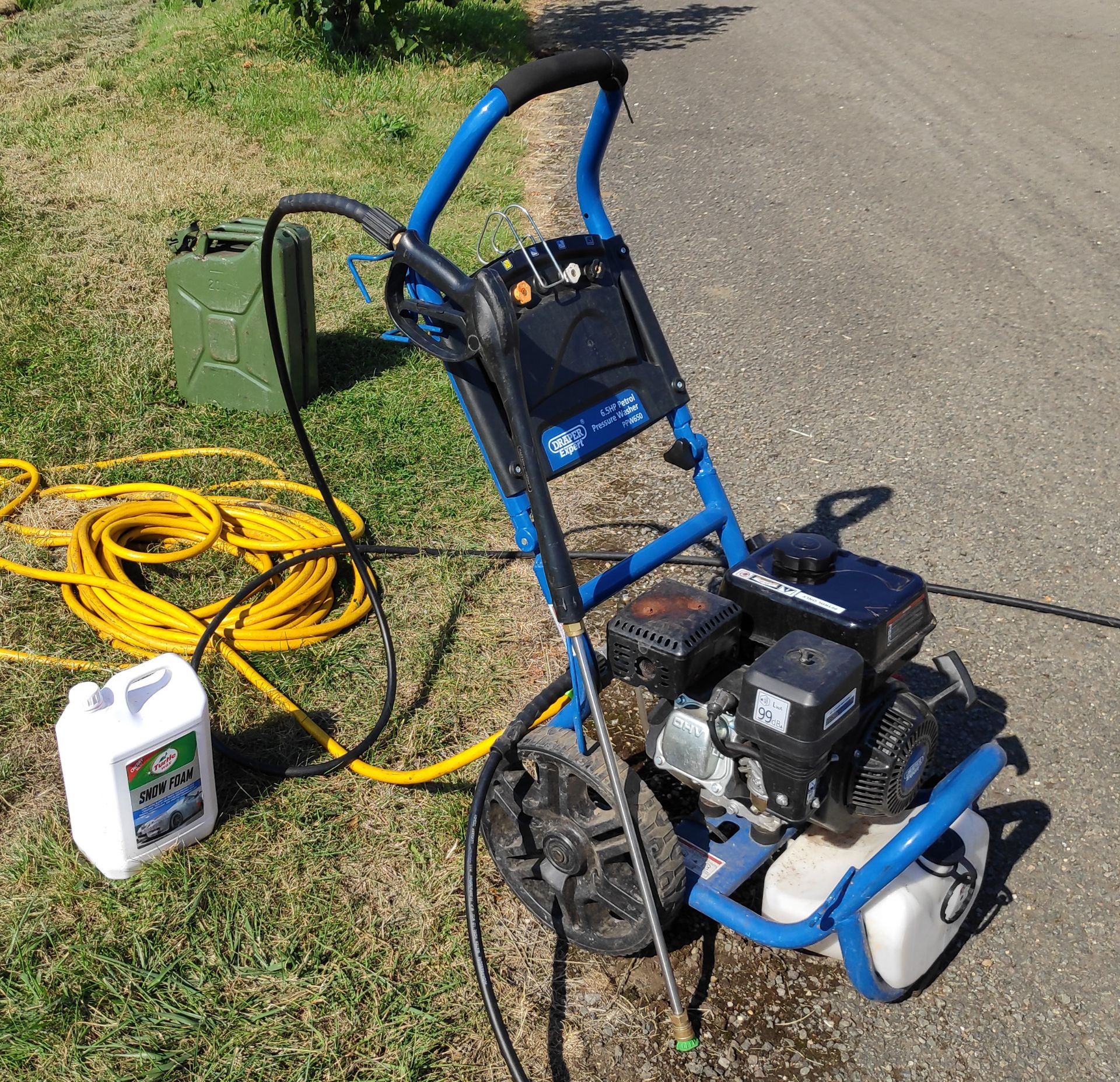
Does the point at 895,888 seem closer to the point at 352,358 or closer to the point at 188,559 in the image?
the point at 188,559

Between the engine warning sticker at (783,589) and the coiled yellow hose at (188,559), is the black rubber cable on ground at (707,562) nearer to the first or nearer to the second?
the coiled yellow hose at (188,559)

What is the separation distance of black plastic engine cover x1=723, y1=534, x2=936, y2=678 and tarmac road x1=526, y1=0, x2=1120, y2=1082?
2.55 ft

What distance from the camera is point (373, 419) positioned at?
4625mm

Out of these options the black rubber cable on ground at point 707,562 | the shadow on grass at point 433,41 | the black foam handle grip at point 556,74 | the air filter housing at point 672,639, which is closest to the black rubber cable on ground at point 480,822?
the air filter housing at point 672,639

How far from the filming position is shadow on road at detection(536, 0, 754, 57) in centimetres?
1141

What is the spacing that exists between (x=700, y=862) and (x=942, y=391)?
3.25 metres

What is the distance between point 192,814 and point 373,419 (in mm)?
2286

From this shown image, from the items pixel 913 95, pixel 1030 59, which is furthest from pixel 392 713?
pixel 1030 59

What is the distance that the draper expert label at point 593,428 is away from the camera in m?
2.28

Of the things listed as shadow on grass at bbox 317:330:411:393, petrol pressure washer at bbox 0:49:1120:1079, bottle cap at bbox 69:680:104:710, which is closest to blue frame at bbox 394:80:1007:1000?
petrol pressure washer at bbox 0:49:1120:1079

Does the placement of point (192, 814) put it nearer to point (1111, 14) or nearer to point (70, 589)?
point (70, 589)

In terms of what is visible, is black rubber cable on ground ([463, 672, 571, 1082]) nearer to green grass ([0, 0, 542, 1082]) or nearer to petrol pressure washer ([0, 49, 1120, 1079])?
petrol pressure washer ([0, 49, 1120, 1079])

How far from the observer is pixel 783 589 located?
7.46 ft

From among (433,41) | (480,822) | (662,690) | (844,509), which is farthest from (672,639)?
(433,41)
